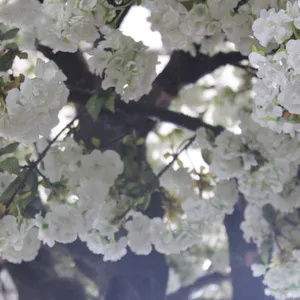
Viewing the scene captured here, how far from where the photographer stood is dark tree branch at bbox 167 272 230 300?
0.91 meters

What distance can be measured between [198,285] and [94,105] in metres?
0.44

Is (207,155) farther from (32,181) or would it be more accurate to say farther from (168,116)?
(32,181)

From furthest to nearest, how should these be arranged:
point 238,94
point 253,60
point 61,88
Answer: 1. point 238,94
2. point 61,88
3. point 253,60

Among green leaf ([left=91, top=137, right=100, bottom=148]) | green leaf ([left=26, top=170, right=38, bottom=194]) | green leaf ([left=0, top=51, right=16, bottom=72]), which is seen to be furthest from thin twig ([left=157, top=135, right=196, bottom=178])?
green leaf ([left=0, top=51, right=16, bottom=72])

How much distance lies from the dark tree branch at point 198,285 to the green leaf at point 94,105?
16.3 inches

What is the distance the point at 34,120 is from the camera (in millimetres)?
529

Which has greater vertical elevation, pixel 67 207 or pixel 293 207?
pixel 67 207

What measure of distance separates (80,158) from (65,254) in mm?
202

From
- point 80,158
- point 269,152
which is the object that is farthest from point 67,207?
point 269,152

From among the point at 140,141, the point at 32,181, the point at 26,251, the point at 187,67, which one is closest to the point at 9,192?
the point at 32,181

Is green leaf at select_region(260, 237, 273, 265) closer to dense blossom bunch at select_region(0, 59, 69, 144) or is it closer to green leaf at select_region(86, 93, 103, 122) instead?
green leaf at select_region(86, 93, 103, 122)

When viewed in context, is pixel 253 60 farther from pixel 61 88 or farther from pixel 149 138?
pixel 149 138

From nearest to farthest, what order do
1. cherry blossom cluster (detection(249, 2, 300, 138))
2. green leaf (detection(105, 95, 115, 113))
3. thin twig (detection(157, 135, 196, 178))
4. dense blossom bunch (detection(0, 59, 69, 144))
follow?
cherry blossom cluster (detection(249, 2, 300, 138)) < dense blossom bunch (detection(0, 59, 69, 144)) < green leaf (detection(105, 95, 115, 113)) < thin twig (detection(157, 135, 196, 178))

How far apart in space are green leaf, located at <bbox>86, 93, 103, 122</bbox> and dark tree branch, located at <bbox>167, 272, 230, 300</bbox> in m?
0.41
